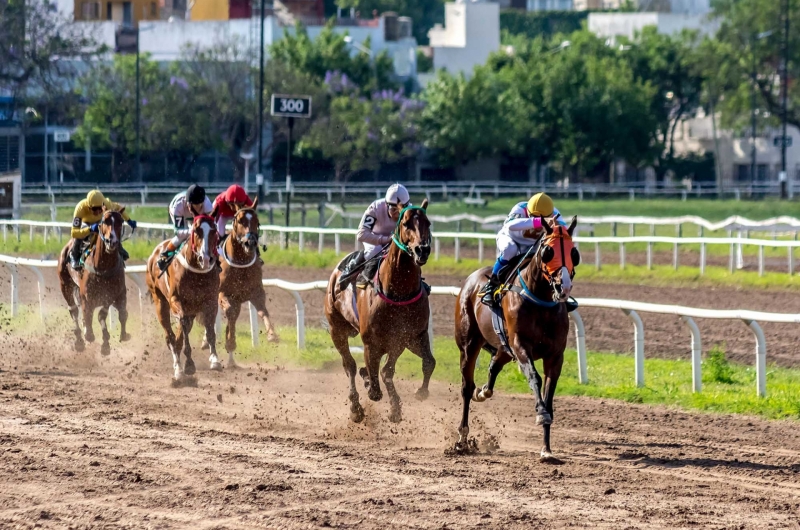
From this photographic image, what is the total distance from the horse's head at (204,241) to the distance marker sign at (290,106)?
10976 mm

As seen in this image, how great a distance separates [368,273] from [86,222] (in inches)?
236

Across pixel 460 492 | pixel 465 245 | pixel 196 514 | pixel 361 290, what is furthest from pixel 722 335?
pixel 465 245

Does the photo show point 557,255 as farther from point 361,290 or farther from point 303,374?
point 303,374

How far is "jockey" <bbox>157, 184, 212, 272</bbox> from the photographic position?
521 inches

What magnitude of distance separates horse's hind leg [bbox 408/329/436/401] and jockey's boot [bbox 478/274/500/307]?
2.63 ft

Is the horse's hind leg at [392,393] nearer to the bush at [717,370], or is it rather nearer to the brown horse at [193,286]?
the brown horse at [193,286]

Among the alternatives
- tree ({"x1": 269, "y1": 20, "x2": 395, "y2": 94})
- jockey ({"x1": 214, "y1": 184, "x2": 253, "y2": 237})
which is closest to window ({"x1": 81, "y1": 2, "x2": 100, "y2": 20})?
tree ({"x1": 269, "y1": 20, "x2": 395, "y2": 94})

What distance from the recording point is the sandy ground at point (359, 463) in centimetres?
688

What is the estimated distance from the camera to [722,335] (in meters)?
14.9

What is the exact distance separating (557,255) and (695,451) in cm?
171

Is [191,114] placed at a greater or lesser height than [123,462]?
greater

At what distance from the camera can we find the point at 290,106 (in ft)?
78.4

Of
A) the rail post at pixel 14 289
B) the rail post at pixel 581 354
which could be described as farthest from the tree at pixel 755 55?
the rail post at pixel 581 354

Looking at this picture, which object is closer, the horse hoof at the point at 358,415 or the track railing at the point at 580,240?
the horse hoof at the point at 358,415
